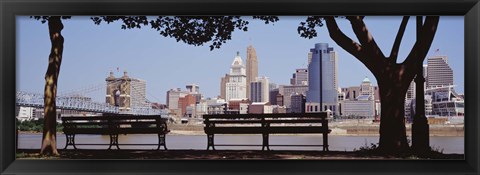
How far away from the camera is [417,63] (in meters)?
9.32

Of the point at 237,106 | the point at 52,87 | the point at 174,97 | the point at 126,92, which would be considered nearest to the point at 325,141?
the point at 237,106

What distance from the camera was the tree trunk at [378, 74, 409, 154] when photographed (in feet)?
30.8

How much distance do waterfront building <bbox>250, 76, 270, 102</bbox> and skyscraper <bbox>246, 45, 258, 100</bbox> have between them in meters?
0.08

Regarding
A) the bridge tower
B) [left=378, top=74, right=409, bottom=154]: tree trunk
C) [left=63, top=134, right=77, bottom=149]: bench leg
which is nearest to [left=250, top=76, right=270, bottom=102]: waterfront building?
[left=378, top=74, right=409, bottom=154]: tree trunk

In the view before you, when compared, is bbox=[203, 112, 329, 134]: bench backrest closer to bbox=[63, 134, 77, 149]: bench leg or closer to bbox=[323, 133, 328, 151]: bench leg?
bbox=[323, 133, 328, 151]: bench leg

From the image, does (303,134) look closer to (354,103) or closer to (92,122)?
(354,103)

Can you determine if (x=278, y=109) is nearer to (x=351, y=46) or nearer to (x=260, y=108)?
(x=260, y=108)

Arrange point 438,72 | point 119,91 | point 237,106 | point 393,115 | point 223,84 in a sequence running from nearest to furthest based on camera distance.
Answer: point 438,72, point 393,115, point 119,91, point 223,84, point 237,106

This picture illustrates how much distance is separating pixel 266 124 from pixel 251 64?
2.88 ft

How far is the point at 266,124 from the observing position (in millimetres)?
9711
